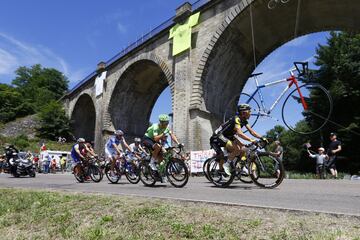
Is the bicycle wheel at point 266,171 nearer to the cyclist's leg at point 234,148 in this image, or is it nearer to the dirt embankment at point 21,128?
the cyclist's leg at point 234,148

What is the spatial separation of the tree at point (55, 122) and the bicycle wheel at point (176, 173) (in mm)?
40959

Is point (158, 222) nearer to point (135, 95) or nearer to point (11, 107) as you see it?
point (135, 95)

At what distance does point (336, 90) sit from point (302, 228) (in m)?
25.6

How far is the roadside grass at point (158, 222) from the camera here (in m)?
3.71

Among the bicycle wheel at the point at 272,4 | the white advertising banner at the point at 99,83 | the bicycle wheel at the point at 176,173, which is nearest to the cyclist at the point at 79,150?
the bicycle wheel at the point at 176,173

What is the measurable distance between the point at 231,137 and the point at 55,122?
42622mm

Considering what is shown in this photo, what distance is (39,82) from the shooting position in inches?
3022

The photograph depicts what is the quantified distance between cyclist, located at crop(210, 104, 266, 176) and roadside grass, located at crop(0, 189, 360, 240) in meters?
2.94

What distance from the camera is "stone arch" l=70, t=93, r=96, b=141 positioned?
4778 cm

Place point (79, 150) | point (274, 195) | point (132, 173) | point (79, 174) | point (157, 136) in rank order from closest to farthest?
point (274, 195)
point (157, 136)
point (132, 173)
point (79, 150)
point (79, 174)

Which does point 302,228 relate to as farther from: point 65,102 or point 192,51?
point 65,102

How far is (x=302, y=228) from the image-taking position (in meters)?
3.70

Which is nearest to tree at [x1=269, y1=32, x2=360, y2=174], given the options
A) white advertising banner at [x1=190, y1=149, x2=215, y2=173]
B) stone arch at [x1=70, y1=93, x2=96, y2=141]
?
white advertising banner at [x1=190, y1=149, x2=215, y2=173]

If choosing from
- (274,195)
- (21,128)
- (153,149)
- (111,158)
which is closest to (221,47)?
(111,158)
